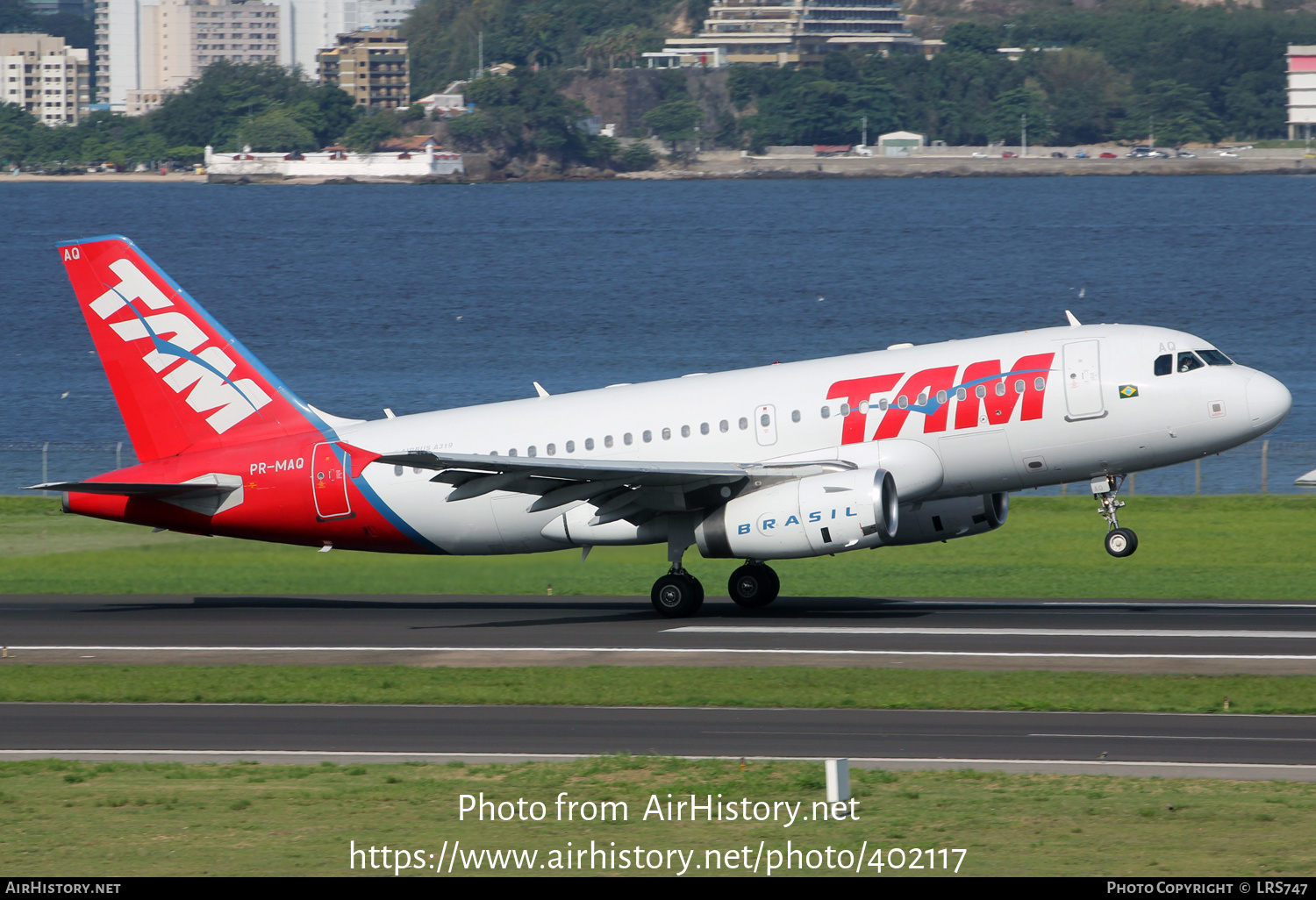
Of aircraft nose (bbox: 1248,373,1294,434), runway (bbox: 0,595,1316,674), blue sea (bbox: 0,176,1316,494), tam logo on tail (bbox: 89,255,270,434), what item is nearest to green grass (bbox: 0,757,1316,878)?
runway (bbox: 0,595,1316,674)

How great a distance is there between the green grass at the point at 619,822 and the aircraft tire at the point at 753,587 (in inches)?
594

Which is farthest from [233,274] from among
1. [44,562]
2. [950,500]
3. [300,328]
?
[950,500]

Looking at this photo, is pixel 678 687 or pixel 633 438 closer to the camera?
pixel 678 687

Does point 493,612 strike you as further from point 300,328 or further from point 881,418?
point 300,328

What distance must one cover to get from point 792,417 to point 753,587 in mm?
3988

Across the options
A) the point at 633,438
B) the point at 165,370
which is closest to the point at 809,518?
the point at 633,438

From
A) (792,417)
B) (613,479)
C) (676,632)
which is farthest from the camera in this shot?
(792,417)

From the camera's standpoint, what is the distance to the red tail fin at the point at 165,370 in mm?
35844

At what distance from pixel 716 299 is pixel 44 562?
108928 millimetres

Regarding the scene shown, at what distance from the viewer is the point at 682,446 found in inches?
1324

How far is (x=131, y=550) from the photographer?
39656 millimetres

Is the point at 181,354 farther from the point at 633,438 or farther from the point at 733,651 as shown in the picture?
the point at 733,651

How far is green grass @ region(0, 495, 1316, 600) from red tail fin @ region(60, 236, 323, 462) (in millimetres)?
2931

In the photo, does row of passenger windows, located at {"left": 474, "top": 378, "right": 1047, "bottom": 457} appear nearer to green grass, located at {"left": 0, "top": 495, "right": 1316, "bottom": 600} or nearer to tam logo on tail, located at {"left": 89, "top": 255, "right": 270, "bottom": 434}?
green grass, located at {"left": 0, "top": 495, "right": 1316, "bottom": 600}
